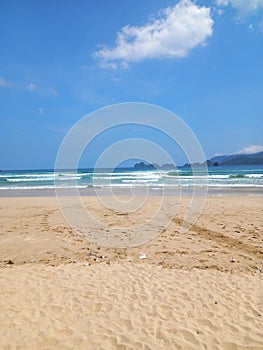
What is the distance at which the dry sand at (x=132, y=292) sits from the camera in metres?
2.97

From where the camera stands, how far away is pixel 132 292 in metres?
3.98

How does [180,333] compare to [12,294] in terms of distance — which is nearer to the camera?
[180,333]

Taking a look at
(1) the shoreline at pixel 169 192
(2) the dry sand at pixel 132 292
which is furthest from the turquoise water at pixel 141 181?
(2) the dry sand at pixel 132 292

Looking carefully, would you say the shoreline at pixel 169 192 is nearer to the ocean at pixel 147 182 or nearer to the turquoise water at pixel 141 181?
the ocean at pixel 147 182

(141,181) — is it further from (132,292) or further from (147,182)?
(132,292)

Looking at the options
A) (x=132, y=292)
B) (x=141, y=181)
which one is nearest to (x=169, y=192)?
(x=141, y=181)

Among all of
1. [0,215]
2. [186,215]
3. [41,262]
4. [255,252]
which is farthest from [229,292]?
[0,215]

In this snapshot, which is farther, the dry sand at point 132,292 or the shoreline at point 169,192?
the shoreline at point 169,192

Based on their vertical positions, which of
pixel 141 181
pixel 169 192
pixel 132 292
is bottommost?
pixel 132 292

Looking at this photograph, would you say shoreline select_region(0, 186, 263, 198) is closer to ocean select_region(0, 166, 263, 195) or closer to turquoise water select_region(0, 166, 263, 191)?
ocean select_region(0, 166, 263, 195)

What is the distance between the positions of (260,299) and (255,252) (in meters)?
→ 2.15

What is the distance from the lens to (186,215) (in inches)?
386

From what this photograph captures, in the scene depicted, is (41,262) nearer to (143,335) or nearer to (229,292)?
(143,335)

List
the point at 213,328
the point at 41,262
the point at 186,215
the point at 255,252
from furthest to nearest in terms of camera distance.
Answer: the point at 186,215 < the point at 255,252 < the point at 41,262 < the point at 213,328
